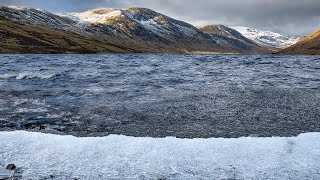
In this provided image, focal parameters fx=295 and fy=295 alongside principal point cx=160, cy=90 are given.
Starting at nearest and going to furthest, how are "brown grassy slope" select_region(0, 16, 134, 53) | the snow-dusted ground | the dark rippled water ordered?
1. the snow-dusted ground
2. the dark rippled water
3. "brown grassy slope" select_region(0, 16, 134, 53)

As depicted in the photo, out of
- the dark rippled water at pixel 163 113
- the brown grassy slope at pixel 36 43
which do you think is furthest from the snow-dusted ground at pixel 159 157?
the brown grassy slope at pixel 36 43

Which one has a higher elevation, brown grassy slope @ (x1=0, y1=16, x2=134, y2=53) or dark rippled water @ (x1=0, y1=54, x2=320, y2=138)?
brown grassy slope @ (x1=0, y1=16, x2=134, y2=53)

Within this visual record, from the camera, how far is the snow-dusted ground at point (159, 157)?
632cm

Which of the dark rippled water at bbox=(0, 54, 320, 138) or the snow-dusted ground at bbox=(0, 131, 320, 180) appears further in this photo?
the dark rippled water at bbox=(0, 54, 320, 138)

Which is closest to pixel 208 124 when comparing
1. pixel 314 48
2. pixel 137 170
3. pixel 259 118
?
pixel 259 118

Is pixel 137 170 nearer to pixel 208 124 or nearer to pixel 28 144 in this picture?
pixel 28 144

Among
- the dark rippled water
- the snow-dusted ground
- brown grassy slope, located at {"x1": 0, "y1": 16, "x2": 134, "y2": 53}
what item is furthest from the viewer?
brown grassy slope, located at {"x1": 0, "y1": 16, "x2": 134, "y2": 53}

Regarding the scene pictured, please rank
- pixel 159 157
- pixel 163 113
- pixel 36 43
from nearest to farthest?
pixel 159 157 < pixel 163 113 < pixel 36 43

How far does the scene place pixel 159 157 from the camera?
7.13m

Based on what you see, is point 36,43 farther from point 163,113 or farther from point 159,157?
point 159,157

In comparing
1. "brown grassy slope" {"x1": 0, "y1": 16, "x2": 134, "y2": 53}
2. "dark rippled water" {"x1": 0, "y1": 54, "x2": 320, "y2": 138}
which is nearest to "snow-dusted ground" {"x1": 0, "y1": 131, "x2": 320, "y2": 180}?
"dark rippled water" {"x1": 0, "y1": 54, "x2": 320, "y2": 138}

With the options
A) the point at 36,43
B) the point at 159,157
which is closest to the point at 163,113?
the point at 159,157

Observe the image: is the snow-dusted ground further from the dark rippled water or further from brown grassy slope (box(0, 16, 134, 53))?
brown grassy slope (box(0, 16, 134, 53))

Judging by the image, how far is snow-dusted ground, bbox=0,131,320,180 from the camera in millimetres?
6324
